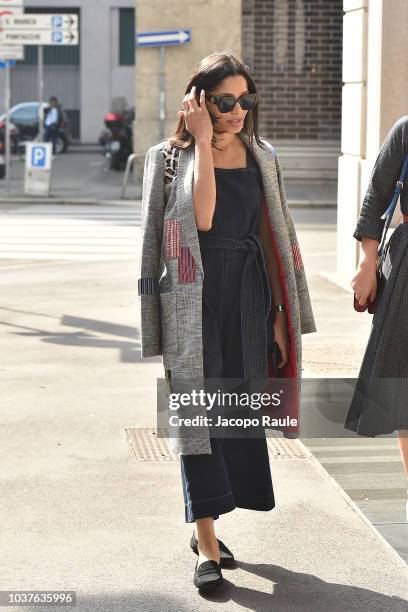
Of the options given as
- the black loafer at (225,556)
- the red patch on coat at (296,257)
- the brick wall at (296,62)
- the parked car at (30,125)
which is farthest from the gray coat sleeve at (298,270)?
the parked car at (30,125)

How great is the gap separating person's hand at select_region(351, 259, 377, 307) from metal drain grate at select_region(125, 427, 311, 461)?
1.58 metres

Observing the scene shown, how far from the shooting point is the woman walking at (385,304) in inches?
175

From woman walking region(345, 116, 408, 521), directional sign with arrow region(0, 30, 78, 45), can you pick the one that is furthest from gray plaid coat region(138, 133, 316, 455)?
directional sign with arrow region(0, 30, 78, 45)

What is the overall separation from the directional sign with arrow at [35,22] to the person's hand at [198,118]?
65.7 ft

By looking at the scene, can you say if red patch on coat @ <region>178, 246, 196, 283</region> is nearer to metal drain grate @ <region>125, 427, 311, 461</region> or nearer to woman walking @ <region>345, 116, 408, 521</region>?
woman walking @ <region>345, 116, 408, 521</region>

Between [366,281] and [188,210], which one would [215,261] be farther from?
[366,281]

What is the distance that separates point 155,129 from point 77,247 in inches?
461

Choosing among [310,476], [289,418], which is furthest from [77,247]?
[289,418]

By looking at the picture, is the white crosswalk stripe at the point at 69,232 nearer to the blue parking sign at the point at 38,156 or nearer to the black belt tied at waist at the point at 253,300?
the blue parking sign at the point at 38,156

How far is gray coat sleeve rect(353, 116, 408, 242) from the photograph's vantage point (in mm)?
4469

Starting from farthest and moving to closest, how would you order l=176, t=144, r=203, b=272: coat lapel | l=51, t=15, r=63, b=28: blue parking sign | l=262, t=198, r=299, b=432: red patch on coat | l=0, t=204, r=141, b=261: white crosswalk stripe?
l=51, t=15, r=63, b=28: blue parking sign → l=0, t=204, r=141, b=261: white crosswalk stripe → l=262, t=198, r=299, b=432: red patch on coat → l=176, t=144, r=203, b=272: coat lapel

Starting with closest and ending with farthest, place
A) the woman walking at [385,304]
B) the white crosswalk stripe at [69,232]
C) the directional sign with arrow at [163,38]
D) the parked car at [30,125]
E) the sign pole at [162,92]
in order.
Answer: the woman walking at [385,304], the white crosswalk stripe at [69,232], the directional sign with arrow at [163,38], the sign pole at [162,92], the parked car at [30,125]

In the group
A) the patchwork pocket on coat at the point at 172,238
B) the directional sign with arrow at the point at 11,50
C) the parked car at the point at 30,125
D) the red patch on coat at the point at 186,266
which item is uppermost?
the directional sign with arrow at the point at 11,50

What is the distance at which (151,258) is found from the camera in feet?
14.0
